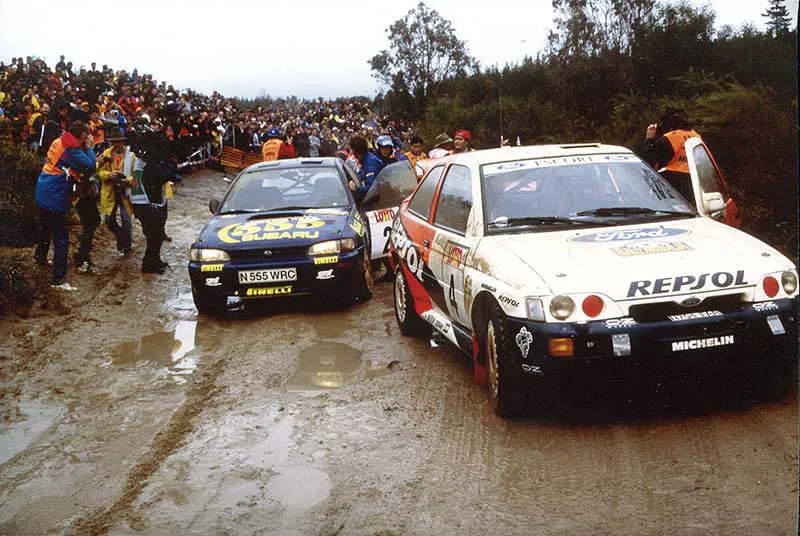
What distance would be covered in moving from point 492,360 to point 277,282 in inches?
161

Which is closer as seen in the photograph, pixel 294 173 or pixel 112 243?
pixel 294 173

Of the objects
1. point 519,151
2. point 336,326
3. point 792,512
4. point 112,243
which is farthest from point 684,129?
point 112,243

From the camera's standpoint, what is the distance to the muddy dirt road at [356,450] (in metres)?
4.25

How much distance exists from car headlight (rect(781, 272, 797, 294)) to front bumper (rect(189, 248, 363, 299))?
5034 mm

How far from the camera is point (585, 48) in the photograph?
2562 centimetres

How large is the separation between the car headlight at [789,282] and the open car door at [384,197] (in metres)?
5.15

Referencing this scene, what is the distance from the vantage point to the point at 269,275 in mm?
9328

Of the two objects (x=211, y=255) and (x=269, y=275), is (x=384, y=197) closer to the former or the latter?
(x=269, y=275)

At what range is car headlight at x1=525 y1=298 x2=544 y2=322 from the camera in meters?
5.12

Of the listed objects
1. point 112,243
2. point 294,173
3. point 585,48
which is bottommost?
point 112,243

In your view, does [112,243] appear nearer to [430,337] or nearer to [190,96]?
[430,337]

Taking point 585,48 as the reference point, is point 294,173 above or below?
below

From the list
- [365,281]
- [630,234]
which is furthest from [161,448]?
[365,281]

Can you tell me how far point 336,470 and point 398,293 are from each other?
3.59m
